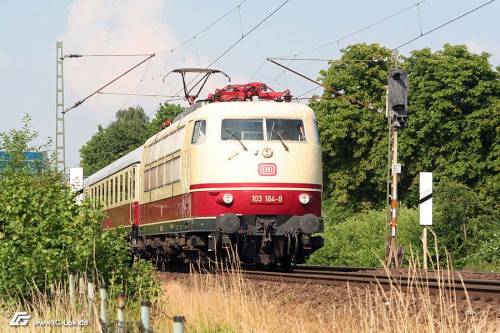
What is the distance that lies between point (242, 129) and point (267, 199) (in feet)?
5.11

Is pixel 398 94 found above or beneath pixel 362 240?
above

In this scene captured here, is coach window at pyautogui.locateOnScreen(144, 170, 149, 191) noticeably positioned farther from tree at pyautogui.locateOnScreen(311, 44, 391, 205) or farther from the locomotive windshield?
tree at pyautogui.locateOnScreen(311, 44, 391, 205)

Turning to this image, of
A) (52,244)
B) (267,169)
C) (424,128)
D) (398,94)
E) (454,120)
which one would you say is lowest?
(52,244)

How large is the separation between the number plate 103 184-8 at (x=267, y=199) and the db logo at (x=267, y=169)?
16.2 inches

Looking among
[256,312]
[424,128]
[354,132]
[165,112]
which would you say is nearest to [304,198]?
[256,312]

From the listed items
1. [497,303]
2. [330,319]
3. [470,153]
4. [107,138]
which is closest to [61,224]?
[330,319]

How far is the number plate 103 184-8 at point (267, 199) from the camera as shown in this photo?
20.2 m

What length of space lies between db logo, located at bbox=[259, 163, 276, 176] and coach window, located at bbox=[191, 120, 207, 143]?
126cm

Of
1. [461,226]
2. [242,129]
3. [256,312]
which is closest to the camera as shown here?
[256,312]

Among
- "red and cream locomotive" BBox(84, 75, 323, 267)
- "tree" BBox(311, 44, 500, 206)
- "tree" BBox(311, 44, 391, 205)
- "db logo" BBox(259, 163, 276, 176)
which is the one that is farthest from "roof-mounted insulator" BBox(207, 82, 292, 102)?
"tree" BBox(311, 44, 391, 205)

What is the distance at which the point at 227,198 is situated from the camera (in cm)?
2017

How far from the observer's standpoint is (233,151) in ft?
67.2

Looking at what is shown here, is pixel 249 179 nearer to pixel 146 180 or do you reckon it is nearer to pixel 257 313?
pixel 146 180

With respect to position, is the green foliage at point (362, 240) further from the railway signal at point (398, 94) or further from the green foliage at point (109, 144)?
the green foliage at point (109, 144)
